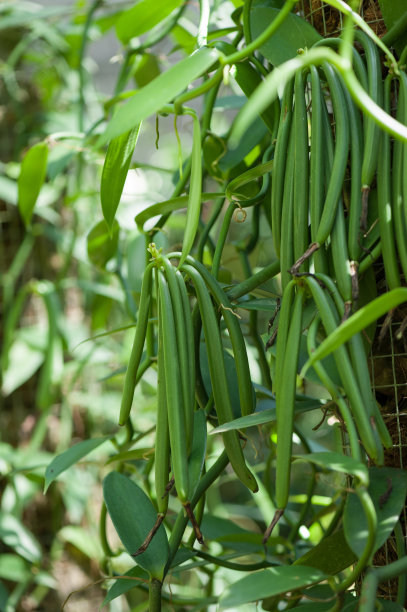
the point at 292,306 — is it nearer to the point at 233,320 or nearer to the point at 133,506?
the point at 233,320

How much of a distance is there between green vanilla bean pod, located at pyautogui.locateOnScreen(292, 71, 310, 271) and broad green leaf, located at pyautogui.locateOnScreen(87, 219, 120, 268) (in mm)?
318

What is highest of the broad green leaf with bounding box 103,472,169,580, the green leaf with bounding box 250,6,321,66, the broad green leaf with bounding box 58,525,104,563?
the green leaf with bounding box 250,6,321,66

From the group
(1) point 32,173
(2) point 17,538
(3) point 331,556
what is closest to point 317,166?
(3) point 331,556

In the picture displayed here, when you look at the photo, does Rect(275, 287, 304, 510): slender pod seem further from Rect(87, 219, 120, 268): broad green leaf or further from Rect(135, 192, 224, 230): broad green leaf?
Rect(87, 219, 120, 268): broad green leaf

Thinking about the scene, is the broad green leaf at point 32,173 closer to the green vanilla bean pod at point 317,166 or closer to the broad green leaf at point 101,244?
the broad green leaf at point 101,244

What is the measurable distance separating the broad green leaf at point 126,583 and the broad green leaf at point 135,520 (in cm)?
2

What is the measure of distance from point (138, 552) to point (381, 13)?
369 millimetres

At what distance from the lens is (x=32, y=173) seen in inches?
24.3

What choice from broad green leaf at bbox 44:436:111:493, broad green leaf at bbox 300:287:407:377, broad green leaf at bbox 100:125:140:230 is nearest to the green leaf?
broad green leaf at bbox 100:125:140:230

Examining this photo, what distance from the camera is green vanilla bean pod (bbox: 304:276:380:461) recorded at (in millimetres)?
311

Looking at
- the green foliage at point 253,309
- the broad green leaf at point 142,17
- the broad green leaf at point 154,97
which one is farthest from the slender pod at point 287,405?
the broad green leaf at point 142,17

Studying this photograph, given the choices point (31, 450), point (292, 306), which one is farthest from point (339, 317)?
point (31, 450)

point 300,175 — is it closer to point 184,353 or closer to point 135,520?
point 184,353

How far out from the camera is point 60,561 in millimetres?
897
